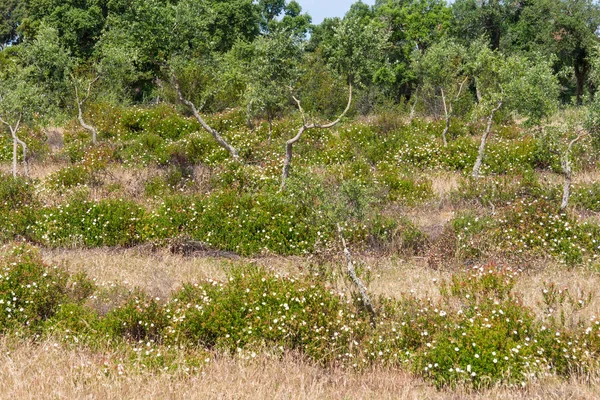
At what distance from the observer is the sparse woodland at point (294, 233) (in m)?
5.39

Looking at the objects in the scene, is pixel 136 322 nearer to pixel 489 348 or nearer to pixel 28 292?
pixel 28 292

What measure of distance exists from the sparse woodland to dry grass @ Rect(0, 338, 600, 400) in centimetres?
3

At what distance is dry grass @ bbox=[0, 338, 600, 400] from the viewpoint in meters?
4.41

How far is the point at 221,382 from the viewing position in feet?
15.5

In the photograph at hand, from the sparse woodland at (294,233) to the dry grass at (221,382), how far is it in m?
0.03

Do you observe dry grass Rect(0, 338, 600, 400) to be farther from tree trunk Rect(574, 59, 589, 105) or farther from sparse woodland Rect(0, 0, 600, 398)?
tree trunk Rect(574, 59, 589, 105)

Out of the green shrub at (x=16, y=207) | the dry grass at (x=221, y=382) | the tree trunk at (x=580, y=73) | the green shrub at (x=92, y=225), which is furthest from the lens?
the tree trunk at (x=580, y=73)

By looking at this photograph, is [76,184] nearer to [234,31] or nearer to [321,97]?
[321,97]

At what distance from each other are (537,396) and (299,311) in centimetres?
260

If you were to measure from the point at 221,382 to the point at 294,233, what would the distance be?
17.4ft

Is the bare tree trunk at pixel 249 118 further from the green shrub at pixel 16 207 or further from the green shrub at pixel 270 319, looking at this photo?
the green shrub at pixel 270 319

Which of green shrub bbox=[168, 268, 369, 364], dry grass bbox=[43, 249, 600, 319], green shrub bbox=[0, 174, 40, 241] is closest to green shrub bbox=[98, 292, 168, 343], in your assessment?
green shrub bbox=[168, 268, 369, 364]

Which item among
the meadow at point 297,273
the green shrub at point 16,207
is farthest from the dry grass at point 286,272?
the green shrub at point 16,207

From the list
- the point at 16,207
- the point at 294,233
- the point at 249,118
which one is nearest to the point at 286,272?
the point at 294,233
